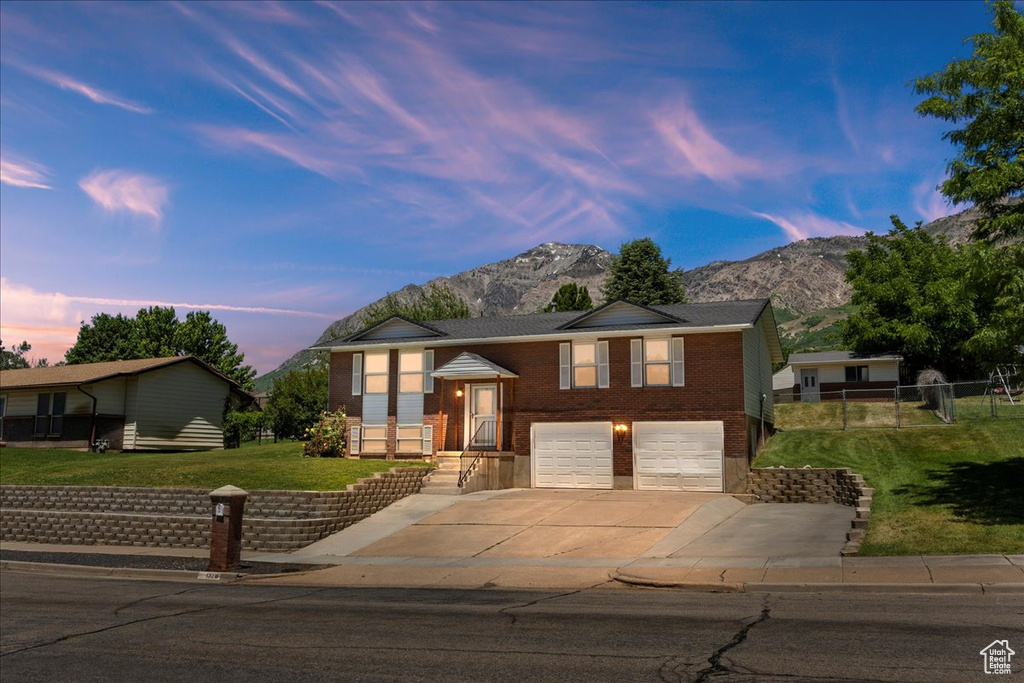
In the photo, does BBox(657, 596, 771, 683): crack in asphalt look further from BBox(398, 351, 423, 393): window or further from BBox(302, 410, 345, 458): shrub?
BBox(302, 410, 345, 458): shrub

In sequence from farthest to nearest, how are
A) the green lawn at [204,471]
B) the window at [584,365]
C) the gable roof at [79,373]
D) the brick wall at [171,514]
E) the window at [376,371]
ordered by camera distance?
the gable roof at [79,373] → the window at [376,371] → the window at [584,365] → the green lawn at [204,471] → the brick wall at [171,514]

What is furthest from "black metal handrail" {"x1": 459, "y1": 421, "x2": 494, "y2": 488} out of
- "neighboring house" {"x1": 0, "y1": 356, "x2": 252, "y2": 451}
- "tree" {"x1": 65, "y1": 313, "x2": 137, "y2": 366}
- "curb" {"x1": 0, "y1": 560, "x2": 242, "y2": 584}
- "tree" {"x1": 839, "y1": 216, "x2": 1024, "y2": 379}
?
"tree" {"x1": 65, "y1": 313, "x2": 137, "y2": 366}

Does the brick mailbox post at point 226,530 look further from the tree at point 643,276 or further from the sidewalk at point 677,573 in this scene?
the tree at point 643,276

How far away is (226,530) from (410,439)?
48.3ft

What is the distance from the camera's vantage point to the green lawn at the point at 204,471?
85.0 feet

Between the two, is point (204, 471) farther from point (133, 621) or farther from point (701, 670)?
point (701, 670)

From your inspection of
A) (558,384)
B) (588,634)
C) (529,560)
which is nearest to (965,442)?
(558,384)

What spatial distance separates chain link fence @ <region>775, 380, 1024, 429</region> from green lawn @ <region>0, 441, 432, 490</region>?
63.7 feet

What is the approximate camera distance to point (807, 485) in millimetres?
A: 25750

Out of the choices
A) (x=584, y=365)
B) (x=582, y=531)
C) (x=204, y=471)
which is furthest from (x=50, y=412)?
(x=582, y=531)

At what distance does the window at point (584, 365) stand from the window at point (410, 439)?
6.73 m

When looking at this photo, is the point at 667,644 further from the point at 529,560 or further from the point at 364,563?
the point at 364,563

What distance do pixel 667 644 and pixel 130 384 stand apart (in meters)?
39.2

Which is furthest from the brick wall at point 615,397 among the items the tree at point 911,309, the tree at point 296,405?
the tree at point 296,405
